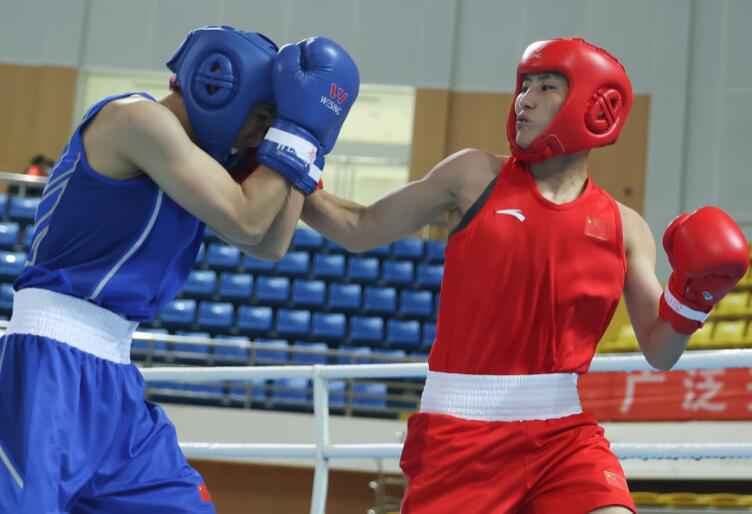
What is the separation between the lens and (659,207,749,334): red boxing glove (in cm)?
233

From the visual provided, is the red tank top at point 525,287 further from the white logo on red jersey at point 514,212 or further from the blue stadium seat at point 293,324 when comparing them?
the blue stadium seat at point 293,324

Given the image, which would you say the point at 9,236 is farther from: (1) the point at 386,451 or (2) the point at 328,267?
(1) the point at 386,451

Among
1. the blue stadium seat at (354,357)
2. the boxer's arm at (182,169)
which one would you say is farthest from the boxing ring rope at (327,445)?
the blue stadium seat at (354,357)

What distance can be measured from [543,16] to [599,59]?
10.0 m

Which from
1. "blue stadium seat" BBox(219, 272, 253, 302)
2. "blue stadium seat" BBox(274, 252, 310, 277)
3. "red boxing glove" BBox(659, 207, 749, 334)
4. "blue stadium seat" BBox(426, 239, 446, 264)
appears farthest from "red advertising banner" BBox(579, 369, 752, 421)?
"red boxing glove" BBox(659, 207, 749, 334)

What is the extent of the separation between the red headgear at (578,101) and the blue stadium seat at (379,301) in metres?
8.15

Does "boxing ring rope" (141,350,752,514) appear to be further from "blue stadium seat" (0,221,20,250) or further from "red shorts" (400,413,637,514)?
"blue stadium seat" (0,221,20,250)

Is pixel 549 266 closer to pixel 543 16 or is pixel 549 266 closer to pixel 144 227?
pixel 144 227

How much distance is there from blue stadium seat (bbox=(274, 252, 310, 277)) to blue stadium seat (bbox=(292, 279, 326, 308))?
0.22 meters

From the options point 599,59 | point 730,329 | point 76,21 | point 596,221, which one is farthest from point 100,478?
point 76,21

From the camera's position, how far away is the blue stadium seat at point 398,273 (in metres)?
10.9

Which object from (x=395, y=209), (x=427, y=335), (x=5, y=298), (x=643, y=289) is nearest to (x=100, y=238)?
(x=395, y=209)

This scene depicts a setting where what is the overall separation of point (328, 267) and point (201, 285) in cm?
127

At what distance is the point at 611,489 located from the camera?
2.24m
